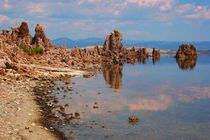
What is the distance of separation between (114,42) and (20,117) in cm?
10749

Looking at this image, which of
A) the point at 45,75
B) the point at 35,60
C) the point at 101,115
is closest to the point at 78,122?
the point at 101,115

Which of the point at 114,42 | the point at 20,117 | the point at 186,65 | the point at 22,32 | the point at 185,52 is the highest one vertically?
the point at 22,32

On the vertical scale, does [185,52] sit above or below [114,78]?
above

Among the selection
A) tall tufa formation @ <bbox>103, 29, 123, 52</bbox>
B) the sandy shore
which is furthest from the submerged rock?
tall tufa formation @ <bbox>103, 29, 123, 52</bbox>

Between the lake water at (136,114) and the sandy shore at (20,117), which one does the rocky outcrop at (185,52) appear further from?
the sandy shore at (20,117)

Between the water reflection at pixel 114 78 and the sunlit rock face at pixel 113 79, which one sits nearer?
the water reflection at pixel 114 78

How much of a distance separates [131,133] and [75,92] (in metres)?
13.4

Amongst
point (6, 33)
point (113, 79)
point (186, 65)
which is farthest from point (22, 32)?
point (186, 65)

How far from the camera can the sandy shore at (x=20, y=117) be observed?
43.0ft

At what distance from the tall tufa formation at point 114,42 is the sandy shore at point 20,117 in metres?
97.6

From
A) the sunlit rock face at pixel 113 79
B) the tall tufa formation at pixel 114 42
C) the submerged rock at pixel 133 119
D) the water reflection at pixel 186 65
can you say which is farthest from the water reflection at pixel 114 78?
the tall tufa formation at pixel 114 42

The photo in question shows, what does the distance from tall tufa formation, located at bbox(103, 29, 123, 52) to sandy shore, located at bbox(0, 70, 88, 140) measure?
97.6 metres

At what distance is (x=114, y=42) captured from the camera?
12144 centimetres

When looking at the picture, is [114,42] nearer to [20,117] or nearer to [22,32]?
[22,32]
